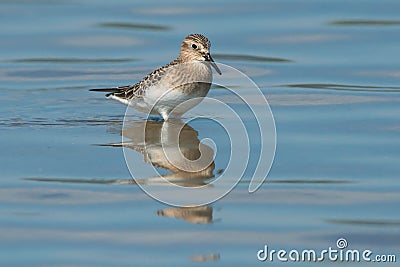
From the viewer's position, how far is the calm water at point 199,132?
805cm

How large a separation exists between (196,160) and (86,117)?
6.25ft

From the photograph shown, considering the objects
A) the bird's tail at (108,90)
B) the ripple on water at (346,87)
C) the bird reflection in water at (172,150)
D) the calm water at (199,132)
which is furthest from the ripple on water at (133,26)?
the bird reflection in water at (172,150)

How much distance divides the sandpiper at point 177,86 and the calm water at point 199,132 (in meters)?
0.24

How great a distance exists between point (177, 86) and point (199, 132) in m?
0.77

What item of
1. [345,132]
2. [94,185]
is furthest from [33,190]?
[345,132]

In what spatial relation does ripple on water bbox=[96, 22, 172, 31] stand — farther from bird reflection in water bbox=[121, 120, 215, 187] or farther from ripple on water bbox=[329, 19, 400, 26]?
bird reflection in water bbox=[121, 120, 215, 187]

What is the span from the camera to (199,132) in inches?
440

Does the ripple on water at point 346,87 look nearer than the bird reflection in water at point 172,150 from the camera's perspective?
No

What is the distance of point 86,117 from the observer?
11758 mm

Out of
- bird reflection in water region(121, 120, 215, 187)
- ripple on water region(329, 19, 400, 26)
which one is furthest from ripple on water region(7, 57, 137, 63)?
ripple on water region(329, 19, 400, 26)

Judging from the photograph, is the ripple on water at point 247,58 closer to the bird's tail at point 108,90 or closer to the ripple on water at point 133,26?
the ripple on water at point 133,26

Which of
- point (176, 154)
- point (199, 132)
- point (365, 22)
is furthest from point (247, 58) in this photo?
point (176, 154)

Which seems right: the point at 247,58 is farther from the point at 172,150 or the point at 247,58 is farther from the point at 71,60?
the point at 172,150

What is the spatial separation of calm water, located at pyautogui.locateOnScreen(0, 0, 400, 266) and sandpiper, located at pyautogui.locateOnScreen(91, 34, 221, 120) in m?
0.24
